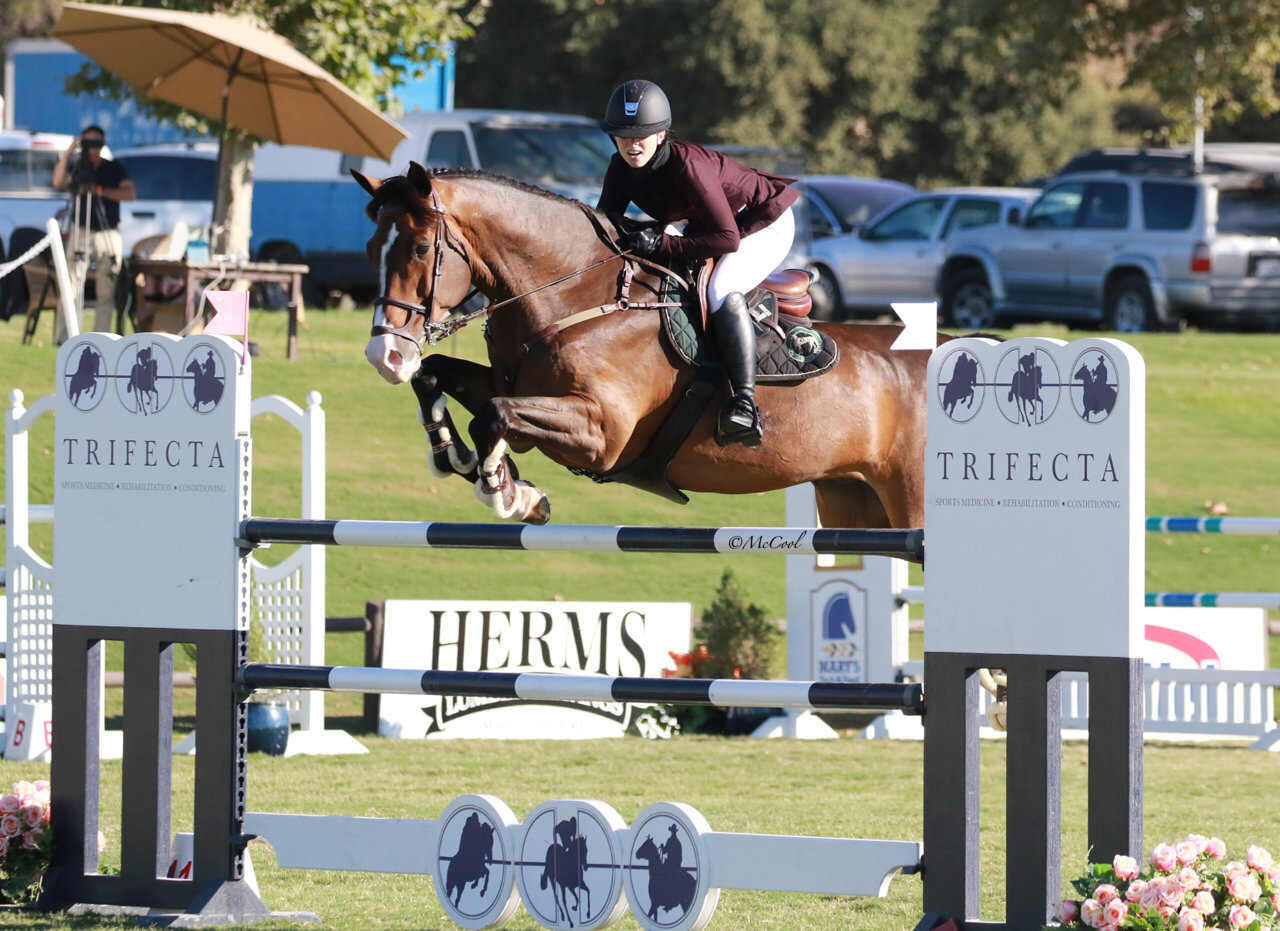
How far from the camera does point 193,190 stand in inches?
792

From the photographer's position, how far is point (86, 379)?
16.6 ft

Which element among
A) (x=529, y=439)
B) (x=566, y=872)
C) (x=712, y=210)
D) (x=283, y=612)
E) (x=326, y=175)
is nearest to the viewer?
(x=566, y=872)

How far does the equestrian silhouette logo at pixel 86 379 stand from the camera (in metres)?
5.04

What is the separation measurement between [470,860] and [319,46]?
11.6 metres

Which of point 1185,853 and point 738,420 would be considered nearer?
point 1185,853

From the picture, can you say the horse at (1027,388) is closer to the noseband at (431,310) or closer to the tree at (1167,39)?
the noseband at (431,310)

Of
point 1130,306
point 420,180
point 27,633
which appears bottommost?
point 27,633

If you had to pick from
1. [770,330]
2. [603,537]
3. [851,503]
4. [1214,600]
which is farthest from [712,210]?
[1214,600]

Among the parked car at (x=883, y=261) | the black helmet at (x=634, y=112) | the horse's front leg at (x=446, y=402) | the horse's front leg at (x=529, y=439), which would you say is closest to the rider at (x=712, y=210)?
the black helmet at (x=634, y=112)

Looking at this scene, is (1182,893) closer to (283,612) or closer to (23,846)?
(23,846)

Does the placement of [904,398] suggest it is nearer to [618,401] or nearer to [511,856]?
[618,401]

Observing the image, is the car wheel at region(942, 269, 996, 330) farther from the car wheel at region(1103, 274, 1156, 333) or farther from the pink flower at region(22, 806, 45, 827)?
the pink flower at region(22, 806, 45, 827)

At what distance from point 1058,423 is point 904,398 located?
2.27m

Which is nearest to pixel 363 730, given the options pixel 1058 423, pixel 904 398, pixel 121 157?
pixel 904 398
